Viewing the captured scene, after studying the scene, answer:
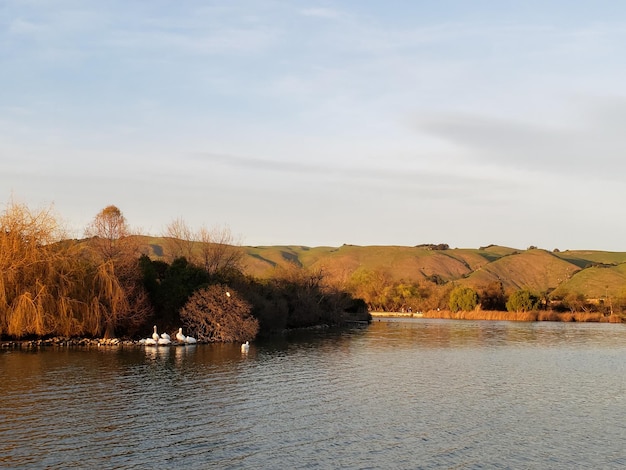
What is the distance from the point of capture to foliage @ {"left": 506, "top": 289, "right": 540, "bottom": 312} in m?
124

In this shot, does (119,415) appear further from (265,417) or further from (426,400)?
(426,400)

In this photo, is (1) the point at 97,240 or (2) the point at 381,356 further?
(1) the point at 97,240

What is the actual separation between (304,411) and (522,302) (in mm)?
107956

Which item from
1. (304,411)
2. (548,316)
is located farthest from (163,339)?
(548,316)

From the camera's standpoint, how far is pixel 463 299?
132 m

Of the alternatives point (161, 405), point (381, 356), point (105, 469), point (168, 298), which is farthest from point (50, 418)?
point (168, 298)

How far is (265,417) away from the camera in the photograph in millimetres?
24594

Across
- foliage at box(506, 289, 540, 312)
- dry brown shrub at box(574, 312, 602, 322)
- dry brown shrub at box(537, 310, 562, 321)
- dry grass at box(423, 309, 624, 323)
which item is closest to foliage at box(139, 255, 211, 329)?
dry grass at box(423, 309, 624, 323)

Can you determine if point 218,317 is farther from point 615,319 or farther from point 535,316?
point 615,319

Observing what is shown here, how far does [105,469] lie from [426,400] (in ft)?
53.3

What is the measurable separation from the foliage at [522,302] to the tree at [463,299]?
703cm

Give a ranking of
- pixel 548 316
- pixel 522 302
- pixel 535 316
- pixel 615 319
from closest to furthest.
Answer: pixel 615 319 < pixel 548 316 < pixel 535 316 < pixel 522 302

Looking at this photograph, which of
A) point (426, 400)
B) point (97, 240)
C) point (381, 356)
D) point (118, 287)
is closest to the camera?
point (426, 400)

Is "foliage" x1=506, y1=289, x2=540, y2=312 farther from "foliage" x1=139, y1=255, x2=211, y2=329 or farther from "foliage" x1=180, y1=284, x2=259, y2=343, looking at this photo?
"foliage" x1=139, y1=255, x2=211, y2=329
